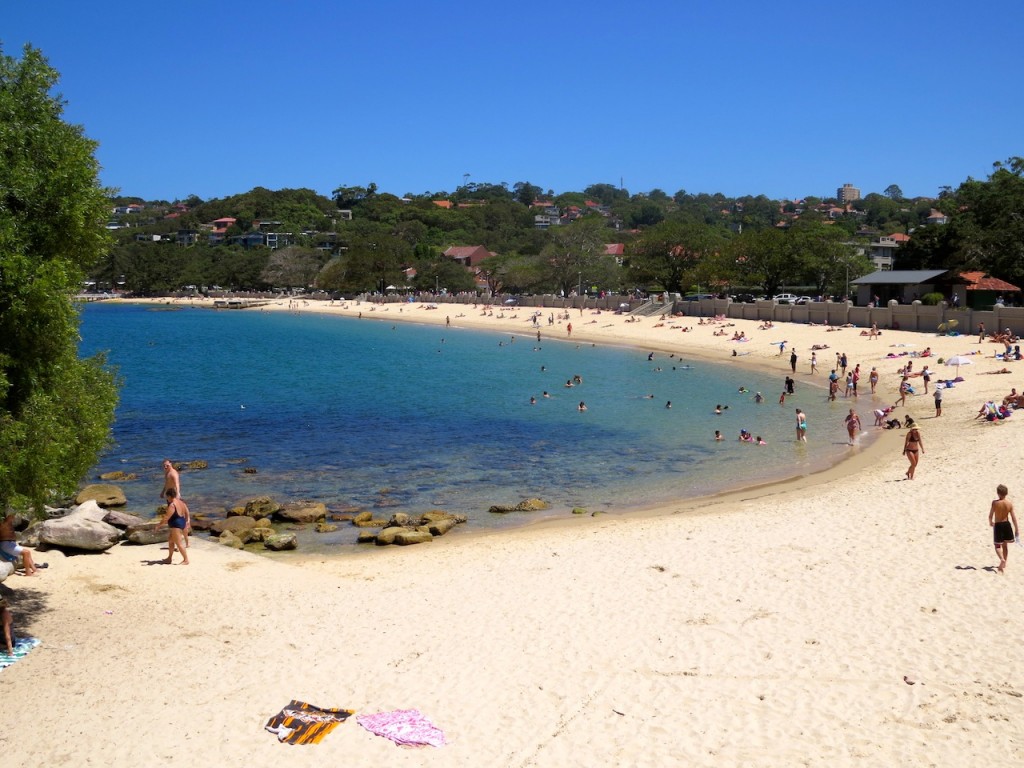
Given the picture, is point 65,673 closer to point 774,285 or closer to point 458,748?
point 458,748

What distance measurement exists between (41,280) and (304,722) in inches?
202

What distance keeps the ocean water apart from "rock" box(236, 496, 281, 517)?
34.0 inches

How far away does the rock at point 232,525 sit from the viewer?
17158mm

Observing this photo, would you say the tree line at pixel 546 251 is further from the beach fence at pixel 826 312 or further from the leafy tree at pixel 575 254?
the beach fence at pixel 826 312

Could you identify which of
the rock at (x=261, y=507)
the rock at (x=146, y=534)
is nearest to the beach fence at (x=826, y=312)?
the rock at (x=261, y=507)

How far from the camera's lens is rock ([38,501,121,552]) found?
1404cm

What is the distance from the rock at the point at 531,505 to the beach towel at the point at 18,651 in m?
10.8

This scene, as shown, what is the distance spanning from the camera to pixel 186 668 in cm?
976

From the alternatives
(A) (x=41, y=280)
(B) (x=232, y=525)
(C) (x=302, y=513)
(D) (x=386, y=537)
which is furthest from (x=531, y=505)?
(A) (x=41, y=280)

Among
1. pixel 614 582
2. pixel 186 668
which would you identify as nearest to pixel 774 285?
pixel 614 582

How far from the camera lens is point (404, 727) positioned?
8383 mm

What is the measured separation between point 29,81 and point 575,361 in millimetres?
45488

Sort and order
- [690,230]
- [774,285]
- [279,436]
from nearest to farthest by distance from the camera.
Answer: [279,436]
[774,285]
[690,230]

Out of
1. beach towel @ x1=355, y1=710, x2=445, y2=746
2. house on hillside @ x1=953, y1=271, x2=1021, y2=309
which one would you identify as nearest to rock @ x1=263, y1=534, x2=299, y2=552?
beach towel @ x1=355, y1=710, x2=445, y2=746
